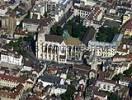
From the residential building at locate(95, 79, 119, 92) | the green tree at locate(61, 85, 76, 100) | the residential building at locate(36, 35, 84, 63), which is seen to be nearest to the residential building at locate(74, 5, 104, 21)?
the residential building at locate(36, 35, 84, 63)

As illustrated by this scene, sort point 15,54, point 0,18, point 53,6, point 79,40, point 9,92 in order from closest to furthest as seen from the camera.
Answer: point 9,92, point 15,54, point 79,40, point 0,18, point 53,6

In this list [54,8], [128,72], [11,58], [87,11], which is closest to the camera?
[128,72]

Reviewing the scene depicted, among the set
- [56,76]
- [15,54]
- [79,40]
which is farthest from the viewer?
[79,40]

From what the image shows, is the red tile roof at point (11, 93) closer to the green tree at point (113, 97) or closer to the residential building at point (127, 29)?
the green tree at point (113, 97)

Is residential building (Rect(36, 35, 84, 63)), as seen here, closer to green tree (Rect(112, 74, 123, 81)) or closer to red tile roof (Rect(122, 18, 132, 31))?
green tree (Rect(112, 74, 123, 81))

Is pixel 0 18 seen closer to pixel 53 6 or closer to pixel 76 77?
pixel 53 6

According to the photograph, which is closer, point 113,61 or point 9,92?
point 9,92

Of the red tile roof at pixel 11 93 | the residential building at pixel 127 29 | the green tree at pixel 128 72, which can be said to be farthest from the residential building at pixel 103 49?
the red tile roof at pixel 11 93

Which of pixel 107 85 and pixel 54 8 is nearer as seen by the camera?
pixel 107 85

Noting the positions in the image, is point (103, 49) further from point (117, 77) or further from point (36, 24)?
point (36, 24)

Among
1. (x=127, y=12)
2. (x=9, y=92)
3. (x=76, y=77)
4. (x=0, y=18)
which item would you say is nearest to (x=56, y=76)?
(x=76, y=77)

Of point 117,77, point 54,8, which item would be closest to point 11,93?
point 117,77
